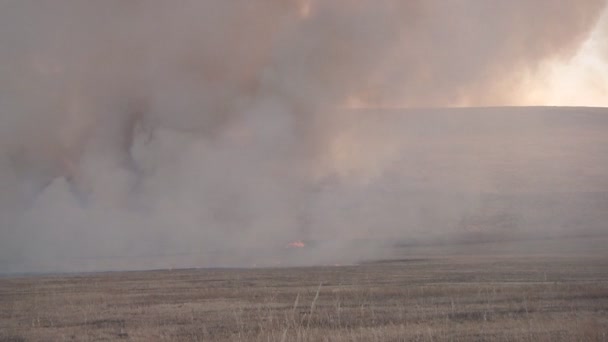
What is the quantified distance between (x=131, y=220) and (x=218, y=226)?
16.3 ft

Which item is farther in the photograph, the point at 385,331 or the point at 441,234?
the point at 441,234

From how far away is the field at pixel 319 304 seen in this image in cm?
1897

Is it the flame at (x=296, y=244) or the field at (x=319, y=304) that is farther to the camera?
the flame at (x=296, y=244)

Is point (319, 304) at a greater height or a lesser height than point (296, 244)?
lesser

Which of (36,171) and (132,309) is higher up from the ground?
(36,171)

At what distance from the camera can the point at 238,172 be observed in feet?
192

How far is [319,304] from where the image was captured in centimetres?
2348

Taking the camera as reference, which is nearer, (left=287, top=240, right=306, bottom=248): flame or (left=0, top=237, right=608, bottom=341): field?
(left=0, top=237, right=608, bottom=341): field

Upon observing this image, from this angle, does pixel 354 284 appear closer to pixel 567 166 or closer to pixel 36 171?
pixel 36 171

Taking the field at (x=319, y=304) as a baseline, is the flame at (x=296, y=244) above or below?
above

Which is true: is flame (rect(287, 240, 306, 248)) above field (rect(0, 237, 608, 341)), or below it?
above

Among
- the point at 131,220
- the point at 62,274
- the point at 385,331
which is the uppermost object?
the point at 131,220

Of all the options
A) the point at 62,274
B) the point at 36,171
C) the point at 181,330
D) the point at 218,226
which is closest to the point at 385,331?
the point at 181,330

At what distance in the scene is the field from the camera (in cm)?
1897
